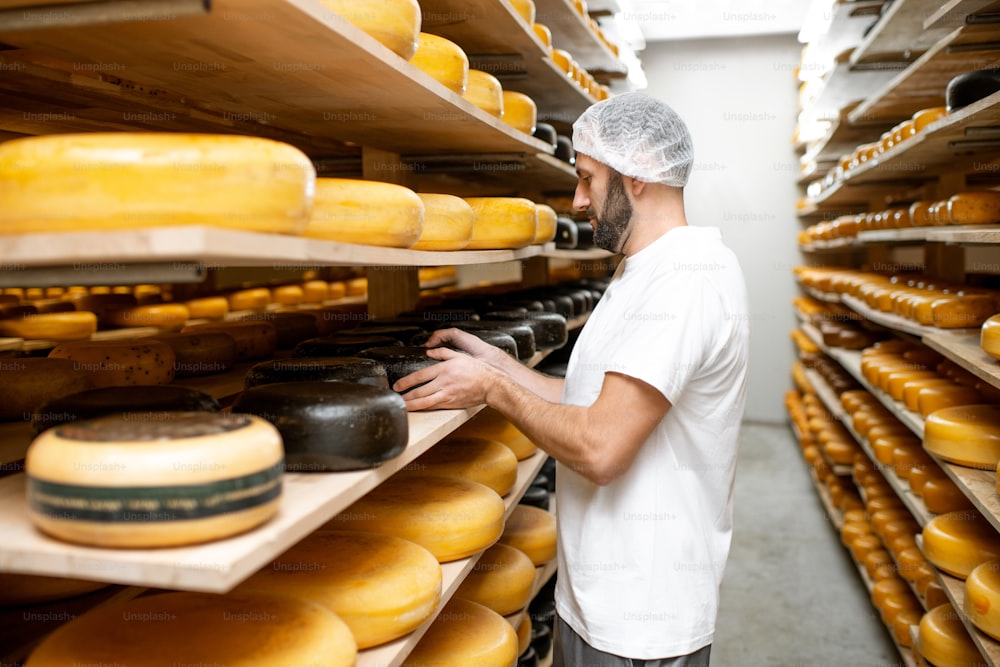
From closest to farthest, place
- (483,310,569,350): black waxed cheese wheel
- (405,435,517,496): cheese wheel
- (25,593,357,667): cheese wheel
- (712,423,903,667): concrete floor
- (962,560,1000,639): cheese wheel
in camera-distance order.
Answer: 1. (25,593,357,667): cheese wheel
2. (962,560,1000,639): cheese wheel
3. (405,435,517,496): cheese wheel
4. (483,310,569,350): black waxed cheese wheel
5. (712,423,903,667): concrete floor

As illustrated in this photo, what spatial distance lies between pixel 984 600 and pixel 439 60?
75.8 inches

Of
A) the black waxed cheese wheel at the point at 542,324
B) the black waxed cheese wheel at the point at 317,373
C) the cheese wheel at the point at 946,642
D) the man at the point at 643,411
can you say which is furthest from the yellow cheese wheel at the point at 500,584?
the cheese wheel at the point at 946,642

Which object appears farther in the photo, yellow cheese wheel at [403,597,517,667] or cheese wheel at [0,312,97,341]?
cheese wheel at [0,312,97,341]

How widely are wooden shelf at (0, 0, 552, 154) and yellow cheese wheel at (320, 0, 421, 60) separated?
6 centimetres

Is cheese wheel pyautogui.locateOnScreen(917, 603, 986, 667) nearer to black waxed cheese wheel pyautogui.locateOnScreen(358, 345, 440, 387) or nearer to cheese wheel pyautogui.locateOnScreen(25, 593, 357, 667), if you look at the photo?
black waxed cheese wheel pyautogui.locateOnScreen(358, 345, 440, 387)

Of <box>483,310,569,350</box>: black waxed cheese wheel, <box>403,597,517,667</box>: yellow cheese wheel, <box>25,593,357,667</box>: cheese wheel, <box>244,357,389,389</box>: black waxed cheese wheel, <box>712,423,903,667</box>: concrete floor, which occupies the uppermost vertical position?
<box>244,357,389,389</box>: black waxed cheese wheel

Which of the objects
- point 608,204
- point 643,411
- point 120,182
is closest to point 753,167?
point 608,204

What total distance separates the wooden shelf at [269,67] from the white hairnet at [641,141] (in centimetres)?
32

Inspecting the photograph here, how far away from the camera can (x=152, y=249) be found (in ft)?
2.90

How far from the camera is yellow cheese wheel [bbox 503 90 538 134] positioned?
9.45 ft

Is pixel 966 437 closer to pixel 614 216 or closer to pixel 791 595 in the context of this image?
pixel 614 216

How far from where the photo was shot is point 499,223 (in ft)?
8.25

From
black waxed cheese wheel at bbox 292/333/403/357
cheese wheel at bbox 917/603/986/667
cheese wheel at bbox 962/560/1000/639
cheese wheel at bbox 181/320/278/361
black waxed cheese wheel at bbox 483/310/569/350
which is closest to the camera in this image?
black waxed cheese wheel at bbox 292/333/403/357

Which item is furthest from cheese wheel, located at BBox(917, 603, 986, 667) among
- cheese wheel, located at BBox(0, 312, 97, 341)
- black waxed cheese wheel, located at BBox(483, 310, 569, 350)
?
cheese wheel, located at BBox(0, 312, 97, 341)
